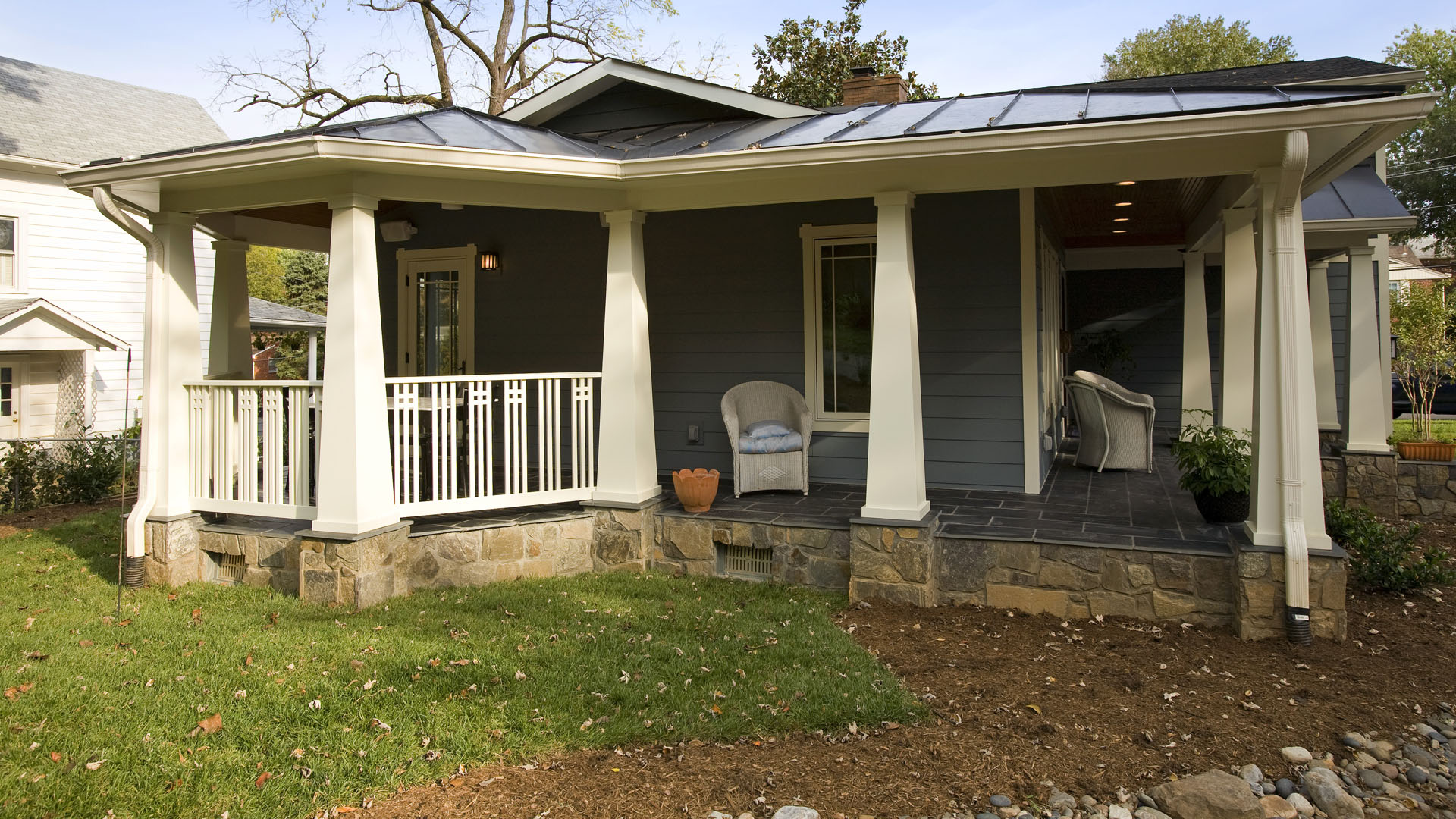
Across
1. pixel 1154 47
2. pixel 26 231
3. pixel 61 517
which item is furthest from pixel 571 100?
pixel 1154 47

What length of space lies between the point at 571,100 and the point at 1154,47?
2483cm

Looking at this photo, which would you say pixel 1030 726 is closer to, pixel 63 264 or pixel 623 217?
pixel 623 217

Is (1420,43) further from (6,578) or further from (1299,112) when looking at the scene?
(6,578)

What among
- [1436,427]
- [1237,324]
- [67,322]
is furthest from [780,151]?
[1436,427]

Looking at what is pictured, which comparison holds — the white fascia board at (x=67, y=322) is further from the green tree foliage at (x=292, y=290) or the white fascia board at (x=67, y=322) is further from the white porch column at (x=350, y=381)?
the green tree foliage at (x=292, y=290)

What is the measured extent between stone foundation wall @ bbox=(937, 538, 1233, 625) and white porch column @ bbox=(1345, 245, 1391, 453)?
4517 millimetres

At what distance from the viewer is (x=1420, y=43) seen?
80.3 ft

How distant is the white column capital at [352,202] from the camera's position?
4922 mm

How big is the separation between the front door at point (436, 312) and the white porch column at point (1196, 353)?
630cm

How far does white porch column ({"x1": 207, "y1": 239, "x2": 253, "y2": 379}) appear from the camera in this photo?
6414 mm

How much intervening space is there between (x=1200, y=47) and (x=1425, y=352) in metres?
20.3

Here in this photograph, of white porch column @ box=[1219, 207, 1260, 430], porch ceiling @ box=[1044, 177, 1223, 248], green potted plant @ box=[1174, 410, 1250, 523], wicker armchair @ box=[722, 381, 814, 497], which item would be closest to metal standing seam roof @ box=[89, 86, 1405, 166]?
porch ceiling @ box=[1044, 177, 1223, 248]

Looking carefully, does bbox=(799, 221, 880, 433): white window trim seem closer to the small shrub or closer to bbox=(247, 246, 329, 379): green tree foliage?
the small shrub

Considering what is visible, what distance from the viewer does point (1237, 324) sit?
6.21m
